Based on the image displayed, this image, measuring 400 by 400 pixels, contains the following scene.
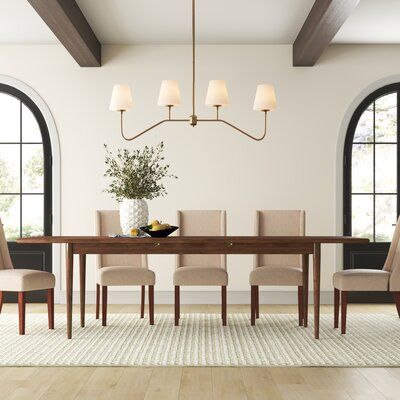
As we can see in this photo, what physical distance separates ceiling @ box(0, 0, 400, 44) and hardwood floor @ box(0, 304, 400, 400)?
9.99 feet

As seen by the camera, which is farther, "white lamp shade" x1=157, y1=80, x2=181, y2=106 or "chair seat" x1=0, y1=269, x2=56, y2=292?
"chair seat" x1=0, y1=269, x2=56, y2=292

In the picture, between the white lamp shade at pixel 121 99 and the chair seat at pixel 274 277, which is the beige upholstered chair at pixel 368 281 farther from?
the white lamp shade at pixel 121 99

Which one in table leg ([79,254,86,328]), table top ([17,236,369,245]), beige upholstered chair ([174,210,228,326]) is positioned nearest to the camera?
table top ([17,236,369,245])

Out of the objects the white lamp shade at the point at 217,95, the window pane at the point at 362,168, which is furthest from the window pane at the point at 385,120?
the white lamp shade at the point at 217,95

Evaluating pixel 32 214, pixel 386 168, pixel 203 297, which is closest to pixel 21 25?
pixel 32 214

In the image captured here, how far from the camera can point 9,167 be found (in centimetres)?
702

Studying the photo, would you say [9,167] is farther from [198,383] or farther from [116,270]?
[198,383]

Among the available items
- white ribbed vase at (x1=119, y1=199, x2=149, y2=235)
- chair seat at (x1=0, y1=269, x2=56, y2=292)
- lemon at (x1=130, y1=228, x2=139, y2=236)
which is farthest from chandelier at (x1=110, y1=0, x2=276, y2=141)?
chair seat at (x1=0, y1=269, x2=56, y2=292)

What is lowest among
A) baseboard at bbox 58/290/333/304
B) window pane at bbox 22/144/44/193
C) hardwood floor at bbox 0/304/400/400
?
baseboard at bbox 58/290/333/304

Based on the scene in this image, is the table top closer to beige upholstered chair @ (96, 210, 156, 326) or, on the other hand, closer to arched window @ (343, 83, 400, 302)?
beige upholstered chair @ (96, 210, 156, 326)

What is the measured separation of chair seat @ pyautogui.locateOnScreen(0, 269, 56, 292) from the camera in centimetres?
498

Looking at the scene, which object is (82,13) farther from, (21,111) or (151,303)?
(151,303)

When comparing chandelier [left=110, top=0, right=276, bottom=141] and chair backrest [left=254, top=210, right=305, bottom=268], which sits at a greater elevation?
chandelier [left=110, top=0, right=276, bottom=141]

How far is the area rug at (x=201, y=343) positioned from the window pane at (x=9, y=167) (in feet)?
5.37
